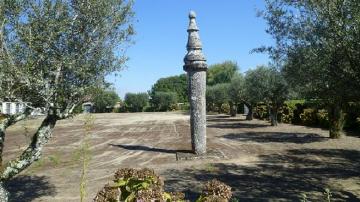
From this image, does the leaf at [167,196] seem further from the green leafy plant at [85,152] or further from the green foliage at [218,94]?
the green foliage at [218,94]

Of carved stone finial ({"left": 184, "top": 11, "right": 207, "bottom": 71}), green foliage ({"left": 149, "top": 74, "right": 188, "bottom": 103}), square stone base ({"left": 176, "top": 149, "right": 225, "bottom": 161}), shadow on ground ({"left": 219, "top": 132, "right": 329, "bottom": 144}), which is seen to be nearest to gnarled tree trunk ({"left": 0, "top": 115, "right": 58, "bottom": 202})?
Result: square stone base ({"left": 176, "top": 149, "right": 225, "bottom": 161})

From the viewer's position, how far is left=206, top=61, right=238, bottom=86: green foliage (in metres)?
119

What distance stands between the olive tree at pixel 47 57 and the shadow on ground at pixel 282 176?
201 inches

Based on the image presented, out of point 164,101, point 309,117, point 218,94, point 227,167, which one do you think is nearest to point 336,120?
point 309,117

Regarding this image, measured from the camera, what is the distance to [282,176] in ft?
52.6

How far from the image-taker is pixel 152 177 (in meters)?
4.19

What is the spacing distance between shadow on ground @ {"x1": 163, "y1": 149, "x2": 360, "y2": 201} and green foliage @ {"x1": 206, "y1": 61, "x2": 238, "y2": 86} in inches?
3856

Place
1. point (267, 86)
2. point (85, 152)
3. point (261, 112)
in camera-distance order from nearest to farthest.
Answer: point (85, 152) < point (267, 86) < point (261, 112)

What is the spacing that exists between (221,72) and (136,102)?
95.2 ft

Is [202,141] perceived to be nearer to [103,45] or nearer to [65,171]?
[65,171]

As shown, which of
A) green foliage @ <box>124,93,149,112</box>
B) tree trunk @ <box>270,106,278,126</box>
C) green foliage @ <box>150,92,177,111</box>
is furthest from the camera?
green foliage @ <box>124,93,149,112</box>

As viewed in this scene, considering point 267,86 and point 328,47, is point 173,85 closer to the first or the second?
point 267,86

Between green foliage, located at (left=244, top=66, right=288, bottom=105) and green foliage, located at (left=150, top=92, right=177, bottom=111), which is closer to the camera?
green foliage, located at (left=244, top=66, right=288, bottom=105)

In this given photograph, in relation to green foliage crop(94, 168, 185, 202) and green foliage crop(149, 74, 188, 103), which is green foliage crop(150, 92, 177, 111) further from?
green foliage crop(94, 168, 185, 202)
